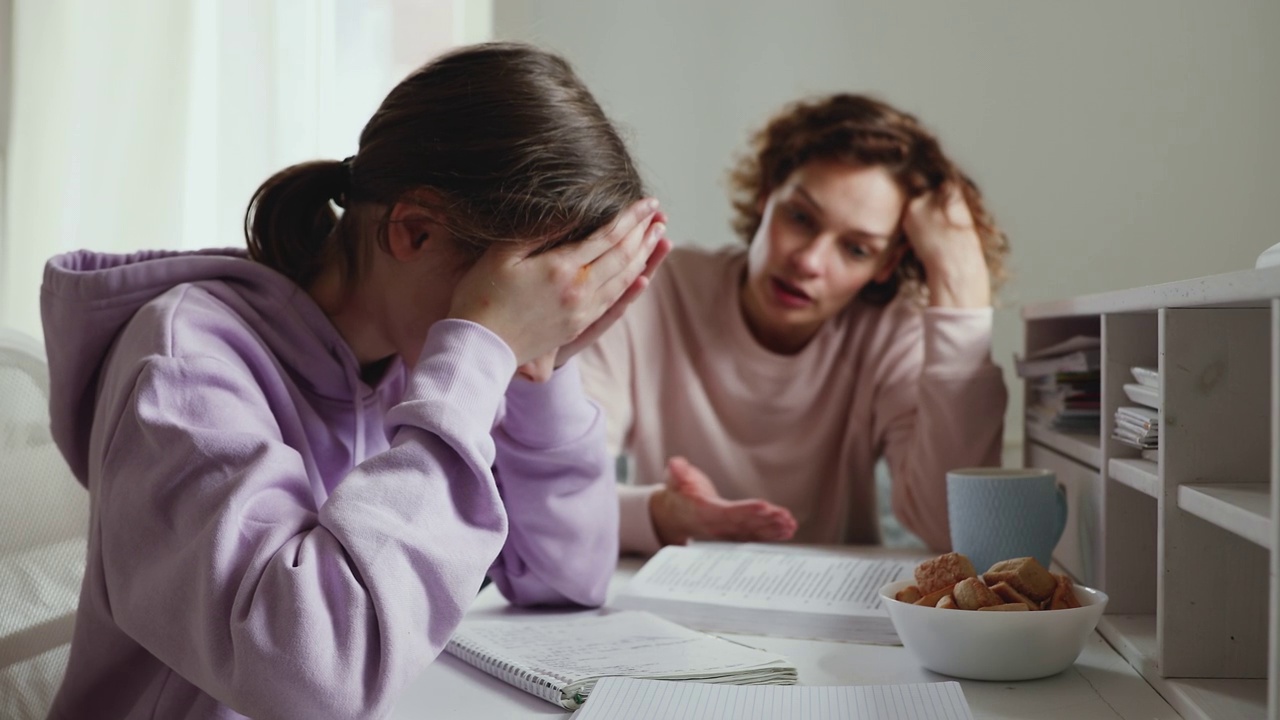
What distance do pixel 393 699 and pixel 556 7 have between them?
2.03m

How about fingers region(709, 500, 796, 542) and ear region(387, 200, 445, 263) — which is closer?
ear region(387, 200, 445, 263)

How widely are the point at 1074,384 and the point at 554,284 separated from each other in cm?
59

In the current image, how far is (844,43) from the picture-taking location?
2.31 metres

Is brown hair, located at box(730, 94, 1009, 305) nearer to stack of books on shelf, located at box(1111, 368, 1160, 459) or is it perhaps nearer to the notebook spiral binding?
stack of books on shelf, located at box(1111, 368, 1160, 459)

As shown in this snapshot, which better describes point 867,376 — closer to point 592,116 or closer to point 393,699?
point 592,116

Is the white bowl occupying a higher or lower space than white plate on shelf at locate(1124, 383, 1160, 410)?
lower

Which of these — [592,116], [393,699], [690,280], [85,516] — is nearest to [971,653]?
[393,699]

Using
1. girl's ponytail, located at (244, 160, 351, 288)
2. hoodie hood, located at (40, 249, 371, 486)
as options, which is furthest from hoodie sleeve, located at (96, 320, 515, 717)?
girl's ponytail, located at (244, 160, 351, 288)

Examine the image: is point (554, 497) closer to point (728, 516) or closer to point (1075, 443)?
point (728, 516)

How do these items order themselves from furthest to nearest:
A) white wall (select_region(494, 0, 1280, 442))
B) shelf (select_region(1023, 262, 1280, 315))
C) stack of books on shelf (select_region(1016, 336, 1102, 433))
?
white wall (select_region(494, 0, 1280, 442)) → stack of books on shelf (select_region(1016, 336, 1102, 433)) → shelf (select_region(1023, 262, 1280, 315))

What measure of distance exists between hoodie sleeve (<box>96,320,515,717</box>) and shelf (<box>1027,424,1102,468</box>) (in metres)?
0.56

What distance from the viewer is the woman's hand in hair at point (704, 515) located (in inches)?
49.3

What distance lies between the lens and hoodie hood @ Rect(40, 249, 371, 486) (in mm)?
799

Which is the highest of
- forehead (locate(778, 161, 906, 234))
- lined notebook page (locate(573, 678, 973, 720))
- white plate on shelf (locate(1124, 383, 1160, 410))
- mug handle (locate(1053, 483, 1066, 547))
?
forehead (locate(778, 161, 906, 234))
